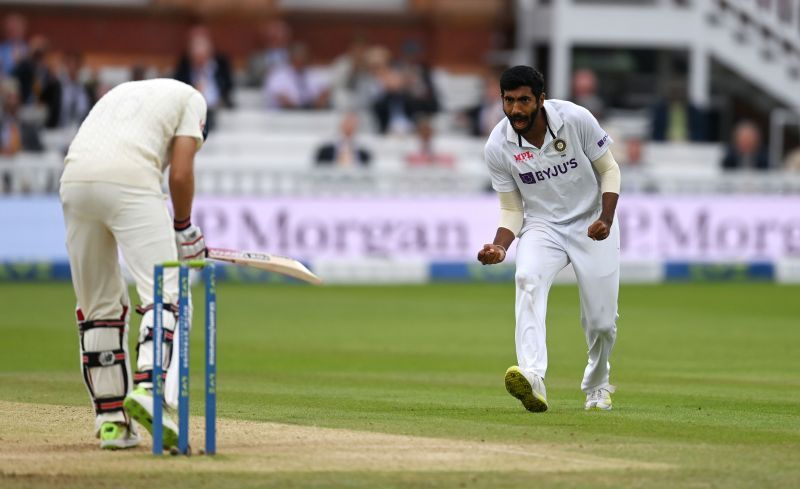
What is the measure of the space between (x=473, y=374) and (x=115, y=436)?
487 centimetres

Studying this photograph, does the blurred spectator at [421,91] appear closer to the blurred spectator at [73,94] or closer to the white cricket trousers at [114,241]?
the blurred spectator at [73,94]

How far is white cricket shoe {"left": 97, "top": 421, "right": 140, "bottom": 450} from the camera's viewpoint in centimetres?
791

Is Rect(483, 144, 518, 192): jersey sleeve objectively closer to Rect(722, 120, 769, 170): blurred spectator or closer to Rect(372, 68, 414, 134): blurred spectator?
Rect(372, 68, 414, 134): blurred spectator

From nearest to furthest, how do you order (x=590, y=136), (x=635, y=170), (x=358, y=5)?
(x=590, y=136), (x=635, y=170), (x=358, y=5)

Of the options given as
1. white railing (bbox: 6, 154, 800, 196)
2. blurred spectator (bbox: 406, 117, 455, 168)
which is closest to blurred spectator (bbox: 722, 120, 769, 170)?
white railing (bbox: 6, 154, 800, 196)

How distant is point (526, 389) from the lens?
9203mm

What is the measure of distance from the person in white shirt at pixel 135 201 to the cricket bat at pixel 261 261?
14 cm

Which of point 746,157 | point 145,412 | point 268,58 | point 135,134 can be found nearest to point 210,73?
point 268,58

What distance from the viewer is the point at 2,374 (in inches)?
483

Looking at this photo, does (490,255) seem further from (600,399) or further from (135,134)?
(135,134)

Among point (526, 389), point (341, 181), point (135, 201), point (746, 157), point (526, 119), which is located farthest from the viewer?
point (746, 157)

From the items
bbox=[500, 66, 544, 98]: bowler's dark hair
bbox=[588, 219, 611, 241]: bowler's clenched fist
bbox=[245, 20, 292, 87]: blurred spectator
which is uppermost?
bbox=[245, 20, 292, 87]: blurred spectator

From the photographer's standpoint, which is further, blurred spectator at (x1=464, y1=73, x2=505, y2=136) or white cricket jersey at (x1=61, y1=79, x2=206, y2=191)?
blurred spectator at (x1=464, y1=73, x2=505, y2=136)

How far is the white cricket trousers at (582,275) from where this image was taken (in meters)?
9.51
